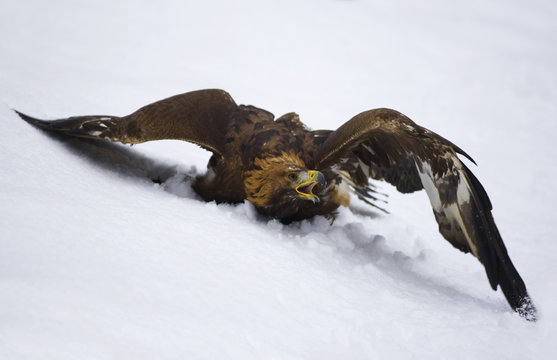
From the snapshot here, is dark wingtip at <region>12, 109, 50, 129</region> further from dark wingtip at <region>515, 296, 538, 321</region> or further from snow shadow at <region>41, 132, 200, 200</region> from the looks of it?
dark wingtip at <region>515, 296, 538, 321</region>

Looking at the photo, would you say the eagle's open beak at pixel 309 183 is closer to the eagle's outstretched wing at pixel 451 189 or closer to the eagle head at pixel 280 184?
the eagle head at pixel 280 184

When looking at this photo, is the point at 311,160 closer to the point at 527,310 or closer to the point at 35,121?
the point at 527,310

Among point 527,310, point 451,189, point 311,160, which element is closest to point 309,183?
point 311,160

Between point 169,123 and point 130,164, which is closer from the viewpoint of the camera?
point 169,123

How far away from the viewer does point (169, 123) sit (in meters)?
2.83

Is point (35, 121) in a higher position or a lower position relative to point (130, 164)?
higher

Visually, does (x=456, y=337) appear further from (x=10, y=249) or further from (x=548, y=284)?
(x=10, y=249)

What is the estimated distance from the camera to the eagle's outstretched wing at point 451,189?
7.52ft

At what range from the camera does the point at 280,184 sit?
2.74 m

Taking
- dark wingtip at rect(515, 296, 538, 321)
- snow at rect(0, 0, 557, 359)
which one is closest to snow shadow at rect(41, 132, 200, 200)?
snow at rect(0, 0, 557, 359)

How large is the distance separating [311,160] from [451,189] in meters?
0.77

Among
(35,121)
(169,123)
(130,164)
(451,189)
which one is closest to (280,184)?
(169,123)

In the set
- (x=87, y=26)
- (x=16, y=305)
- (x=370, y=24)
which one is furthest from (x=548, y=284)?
(x=370, y=24)

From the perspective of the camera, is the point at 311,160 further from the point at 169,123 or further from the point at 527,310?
the point at 527,310
